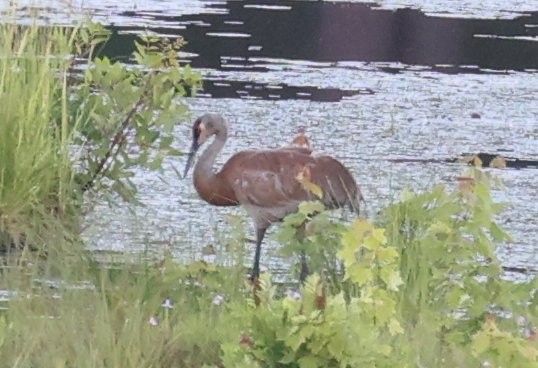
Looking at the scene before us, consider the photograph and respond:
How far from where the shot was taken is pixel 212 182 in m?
6.08

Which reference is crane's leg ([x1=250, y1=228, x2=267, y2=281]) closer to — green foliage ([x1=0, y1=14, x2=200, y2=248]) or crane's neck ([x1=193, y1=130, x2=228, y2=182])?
crane's neck ([x1=193, y1=130, x2=228, y2=182])

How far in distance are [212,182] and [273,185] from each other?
1.39ft

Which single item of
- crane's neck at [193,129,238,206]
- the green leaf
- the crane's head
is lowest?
the green leaf

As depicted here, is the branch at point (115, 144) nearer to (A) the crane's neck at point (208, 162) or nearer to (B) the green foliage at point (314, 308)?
(A) the crane's neck at point (208, 162)

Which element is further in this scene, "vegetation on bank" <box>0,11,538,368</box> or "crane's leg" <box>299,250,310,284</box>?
"crane's leg" <box>299,250,310,284</box>

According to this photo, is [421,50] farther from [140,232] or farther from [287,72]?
[140,232]

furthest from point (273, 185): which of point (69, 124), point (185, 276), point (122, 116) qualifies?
point (69, 124)

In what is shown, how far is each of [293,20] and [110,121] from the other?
26.0ft

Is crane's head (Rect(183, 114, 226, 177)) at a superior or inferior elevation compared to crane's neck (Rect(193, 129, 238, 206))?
superior

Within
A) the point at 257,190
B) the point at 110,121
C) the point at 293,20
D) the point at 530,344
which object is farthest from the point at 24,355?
the point at 293,20

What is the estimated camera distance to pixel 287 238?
191 inches

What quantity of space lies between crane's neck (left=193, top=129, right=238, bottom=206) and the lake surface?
16cm

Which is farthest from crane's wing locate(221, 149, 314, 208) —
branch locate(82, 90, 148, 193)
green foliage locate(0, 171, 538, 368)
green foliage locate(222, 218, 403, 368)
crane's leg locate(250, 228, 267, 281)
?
green foliage locate(222, 218, 403, 368)

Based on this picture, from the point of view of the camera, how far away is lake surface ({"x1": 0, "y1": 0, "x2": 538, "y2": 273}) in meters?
6.61
